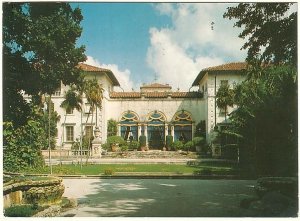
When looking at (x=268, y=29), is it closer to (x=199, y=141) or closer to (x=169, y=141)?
(x=199, y=141)

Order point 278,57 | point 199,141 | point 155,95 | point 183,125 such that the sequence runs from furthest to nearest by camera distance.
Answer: point 155,95 → point 183,125 → point 199,141 → point 278,57

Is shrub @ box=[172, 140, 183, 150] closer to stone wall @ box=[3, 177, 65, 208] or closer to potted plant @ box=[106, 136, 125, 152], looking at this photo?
potted plant @ box=[106, 136, 125, 152]

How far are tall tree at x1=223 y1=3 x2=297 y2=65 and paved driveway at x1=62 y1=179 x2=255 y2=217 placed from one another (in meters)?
4.46

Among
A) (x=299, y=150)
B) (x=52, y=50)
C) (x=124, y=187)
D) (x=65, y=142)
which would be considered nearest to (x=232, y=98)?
→ (x=65, y=142)

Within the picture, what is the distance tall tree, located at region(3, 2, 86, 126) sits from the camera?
11672 millimetres

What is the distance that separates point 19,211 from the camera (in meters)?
9.37

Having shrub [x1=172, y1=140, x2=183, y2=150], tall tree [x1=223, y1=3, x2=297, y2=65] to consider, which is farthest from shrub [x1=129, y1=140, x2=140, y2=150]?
tall tree [x1=223, y1=3, x2=297, y2=65]

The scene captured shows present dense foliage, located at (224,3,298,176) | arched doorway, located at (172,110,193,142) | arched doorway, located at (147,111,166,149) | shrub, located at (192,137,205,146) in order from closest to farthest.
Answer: dense foliage, located at (224,3,298,176)
shrub, located at (192,137,205,146)
arched doorway, located at (172,110,193,142)
arched doorway, located at (147,111,166,149)

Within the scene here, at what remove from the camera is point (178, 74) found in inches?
522

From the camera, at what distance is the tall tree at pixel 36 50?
38.3ft

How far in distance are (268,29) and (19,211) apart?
8.17 m

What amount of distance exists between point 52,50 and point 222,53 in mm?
5735

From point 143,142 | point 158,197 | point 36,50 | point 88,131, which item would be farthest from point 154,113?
point 36,50

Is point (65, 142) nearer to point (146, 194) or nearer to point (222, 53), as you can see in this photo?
point (146, 194)
